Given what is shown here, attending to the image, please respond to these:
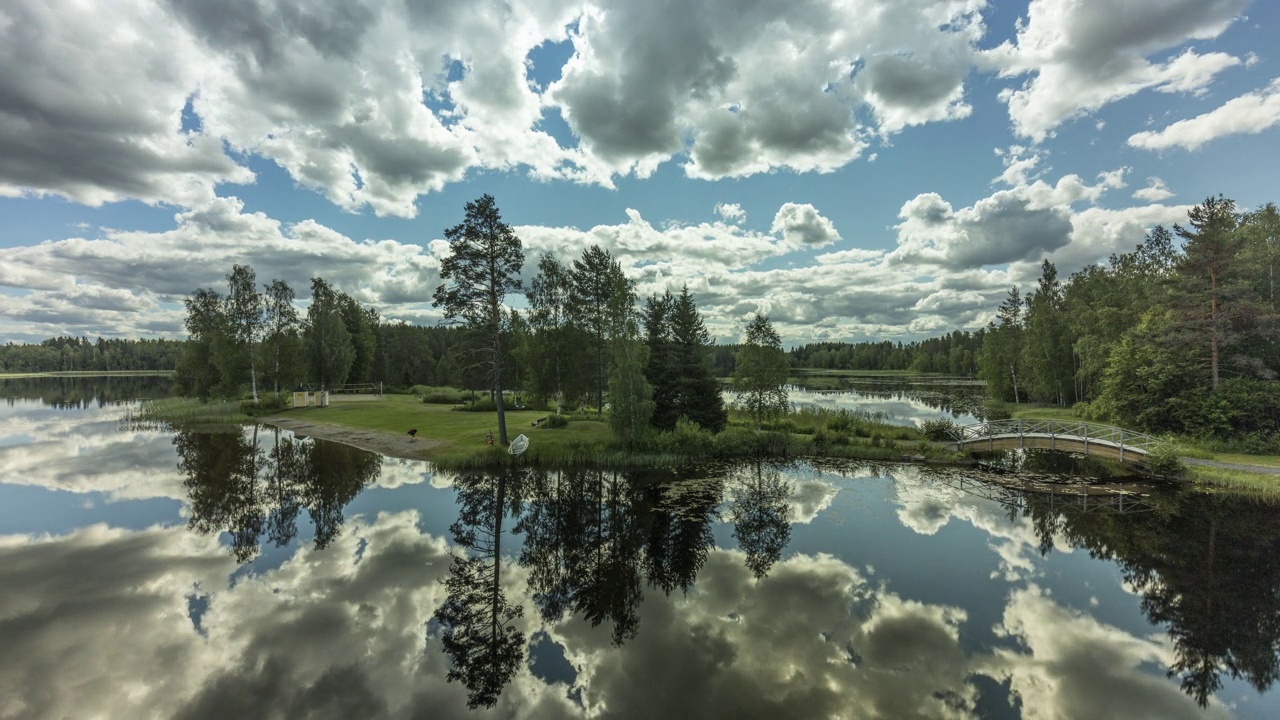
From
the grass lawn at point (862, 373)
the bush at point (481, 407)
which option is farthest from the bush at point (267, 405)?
the grass lawn at point (862, 373)

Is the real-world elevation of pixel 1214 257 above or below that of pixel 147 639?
above

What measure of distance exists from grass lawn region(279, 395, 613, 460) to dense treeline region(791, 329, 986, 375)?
381ft

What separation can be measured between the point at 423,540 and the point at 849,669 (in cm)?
1410

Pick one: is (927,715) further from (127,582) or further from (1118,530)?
(127,582)

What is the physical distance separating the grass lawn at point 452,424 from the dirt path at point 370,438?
873 mm

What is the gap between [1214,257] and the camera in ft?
101

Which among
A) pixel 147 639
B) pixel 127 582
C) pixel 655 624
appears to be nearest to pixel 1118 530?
pixel 655 624

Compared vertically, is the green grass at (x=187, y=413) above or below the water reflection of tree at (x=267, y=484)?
above

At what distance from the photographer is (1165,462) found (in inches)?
986

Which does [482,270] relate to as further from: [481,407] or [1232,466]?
[1232,466]

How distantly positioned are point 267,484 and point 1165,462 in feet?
151

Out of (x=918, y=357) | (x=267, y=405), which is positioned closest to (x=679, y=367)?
(x=267, y=405)

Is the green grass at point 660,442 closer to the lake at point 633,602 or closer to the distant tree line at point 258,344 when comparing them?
the lake at point 633,602

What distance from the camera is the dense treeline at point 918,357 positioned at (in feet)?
459
